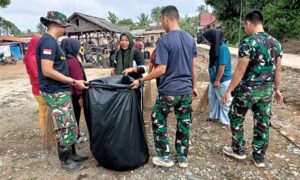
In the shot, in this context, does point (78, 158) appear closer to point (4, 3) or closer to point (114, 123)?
point (114, 123)

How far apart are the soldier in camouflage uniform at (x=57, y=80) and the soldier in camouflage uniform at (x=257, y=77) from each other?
1.66 metres

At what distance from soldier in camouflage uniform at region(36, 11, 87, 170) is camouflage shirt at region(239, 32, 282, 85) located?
5.62 feet

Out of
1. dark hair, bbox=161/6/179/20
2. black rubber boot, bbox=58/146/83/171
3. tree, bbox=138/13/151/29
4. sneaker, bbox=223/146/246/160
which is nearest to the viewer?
dark hair, bbox=161/6/179/20

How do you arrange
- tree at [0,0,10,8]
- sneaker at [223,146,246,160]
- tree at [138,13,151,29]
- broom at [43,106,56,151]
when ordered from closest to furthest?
sneaker at [223,146,246,160], broom at [43,106,56,151], tree at [0,0,10,8], tree at [138,13,151,29]

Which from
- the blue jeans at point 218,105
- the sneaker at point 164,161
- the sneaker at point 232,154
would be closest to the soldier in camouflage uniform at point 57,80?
the sneaker at point 164,161

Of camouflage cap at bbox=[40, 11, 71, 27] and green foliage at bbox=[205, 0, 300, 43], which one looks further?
green foliage at bbox=[205, 0, 300, 43]

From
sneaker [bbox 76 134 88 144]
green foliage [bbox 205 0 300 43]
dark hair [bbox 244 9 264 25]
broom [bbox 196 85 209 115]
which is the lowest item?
sneaker [bbox 76 134 88 144]

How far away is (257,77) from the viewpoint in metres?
2.46

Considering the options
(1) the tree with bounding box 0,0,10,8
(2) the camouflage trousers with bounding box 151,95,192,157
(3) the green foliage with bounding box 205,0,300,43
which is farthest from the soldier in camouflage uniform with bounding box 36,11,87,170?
(1) the tree with bounding box 0,0,10,8

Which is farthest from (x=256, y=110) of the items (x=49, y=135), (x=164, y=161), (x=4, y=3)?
(x=4, y=3)

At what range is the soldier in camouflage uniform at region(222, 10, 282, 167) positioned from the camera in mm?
2389

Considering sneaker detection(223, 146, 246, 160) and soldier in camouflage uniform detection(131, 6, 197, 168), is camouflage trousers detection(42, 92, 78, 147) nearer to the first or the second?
soldier in camouflage uniform detection(131, 6, 197, 168)

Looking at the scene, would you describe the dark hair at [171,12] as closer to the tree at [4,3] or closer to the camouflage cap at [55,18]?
the camouflage cap at [55,18]

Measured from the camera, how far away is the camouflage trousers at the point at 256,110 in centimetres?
A: 250
